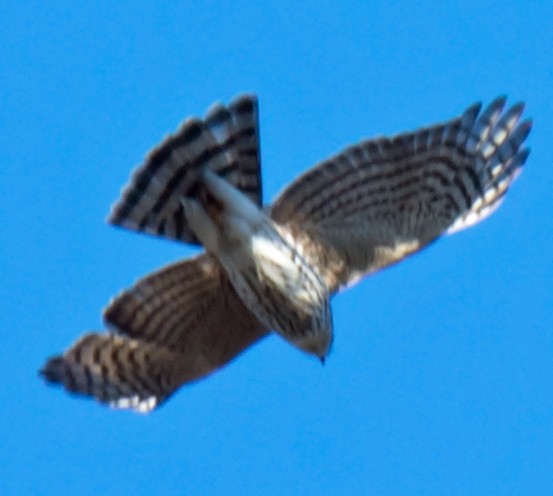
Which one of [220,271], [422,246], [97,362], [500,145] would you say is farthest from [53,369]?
[500,145]

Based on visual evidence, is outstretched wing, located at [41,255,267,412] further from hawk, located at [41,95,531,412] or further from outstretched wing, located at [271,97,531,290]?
outstretched wing, located at [271,97,531,290]

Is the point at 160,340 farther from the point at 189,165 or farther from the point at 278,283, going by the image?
the point at 189,165

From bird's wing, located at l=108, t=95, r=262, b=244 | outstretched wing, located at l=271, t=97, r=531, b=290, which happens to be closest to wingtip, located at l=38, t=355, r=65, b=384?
bird's wing, located at l=108, t=95, r=262, b=244

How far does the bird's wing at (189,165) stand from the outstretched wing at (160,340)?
563 mm

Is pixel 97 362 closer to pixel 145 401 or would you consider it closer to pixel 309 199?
pixel 145 401

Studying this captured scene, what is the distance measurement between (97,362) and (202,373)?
0.73 m

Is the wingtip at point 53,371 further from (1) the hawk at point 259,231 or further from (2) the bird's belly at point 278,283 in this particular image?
(2) the bird's belly at point 278,283

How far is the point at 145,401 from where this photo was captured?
1364 centimetres

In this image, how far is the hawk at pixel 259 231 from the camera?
42.5 feet

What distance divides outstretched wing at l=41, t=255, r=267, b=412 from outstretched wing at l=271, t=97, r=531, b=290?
695mm

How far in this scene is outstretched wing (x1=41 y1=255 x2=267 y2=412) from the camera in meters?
13.4

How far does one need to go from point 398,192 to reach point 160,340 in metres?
1.95

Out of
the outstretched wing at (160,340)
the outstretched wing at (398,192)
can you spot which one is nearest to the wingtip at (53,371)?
the outstretched wing at (160,340)

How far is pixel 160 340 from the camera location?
44.5 ft
